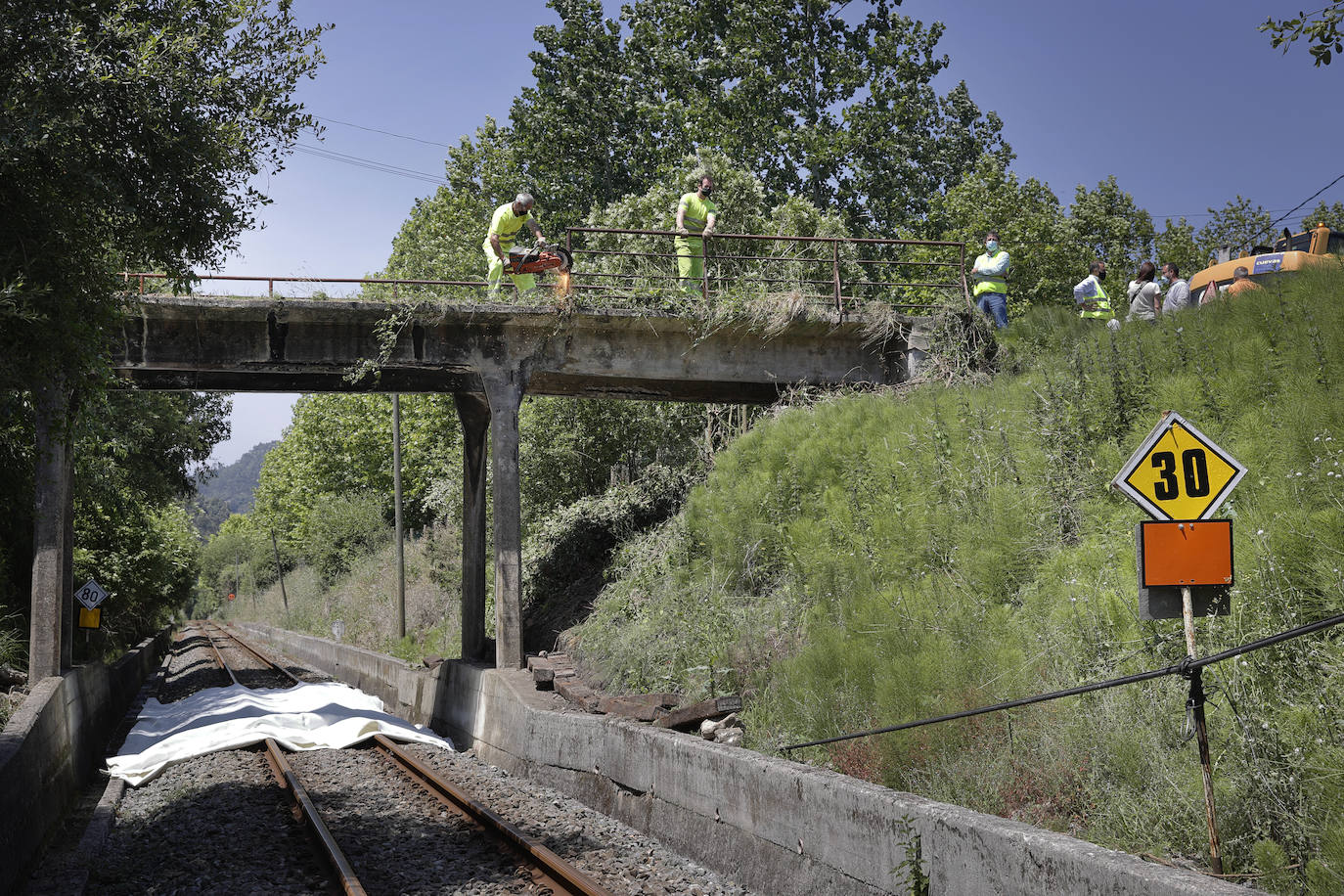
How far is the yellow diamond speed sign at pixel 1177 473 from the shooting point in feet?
19.6

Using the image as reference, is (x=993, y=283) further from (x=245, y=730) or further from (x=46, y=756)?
(x=46, y=756)

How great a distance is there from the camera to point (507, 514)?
1616 centimetres

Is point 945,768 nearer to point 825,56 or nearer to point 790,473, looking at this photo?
point 790,473

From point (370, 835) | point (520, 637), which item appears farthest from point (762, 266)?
point (370, 835)

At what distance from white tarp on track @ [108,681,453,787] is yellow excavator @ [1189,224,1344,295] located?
54.2 ft

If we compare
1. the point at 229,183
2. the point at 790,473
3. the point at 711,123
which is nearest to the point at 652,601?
the point at 790,473

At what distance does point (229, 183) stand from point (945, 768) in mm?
8313

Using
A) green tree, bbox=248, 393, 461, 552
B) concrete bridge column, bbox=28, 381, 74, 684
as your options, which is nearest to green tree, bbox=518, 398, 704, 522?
green tree, bbox=248, 393, 461, 552

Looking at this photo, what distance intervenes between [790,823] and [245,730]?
36.2ft

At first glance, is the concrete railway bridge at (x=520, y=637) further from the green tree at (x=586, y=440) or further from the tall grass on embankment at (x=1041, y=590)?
the green tree at (x=586, y=440)

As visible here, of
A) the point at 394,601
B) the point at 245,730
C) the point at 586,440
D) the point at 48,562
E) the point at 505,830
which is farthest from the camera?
the point at 394,601

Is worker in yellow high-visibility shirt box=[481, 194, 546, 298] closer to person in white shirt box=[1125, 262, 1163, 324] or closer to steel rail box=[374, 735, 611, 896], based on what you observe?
steel rail box=[374, 735, 611, 896]

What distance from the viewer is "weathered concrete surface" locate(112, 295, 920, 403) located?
15.4m

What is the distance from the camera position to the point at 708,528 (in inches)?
573
